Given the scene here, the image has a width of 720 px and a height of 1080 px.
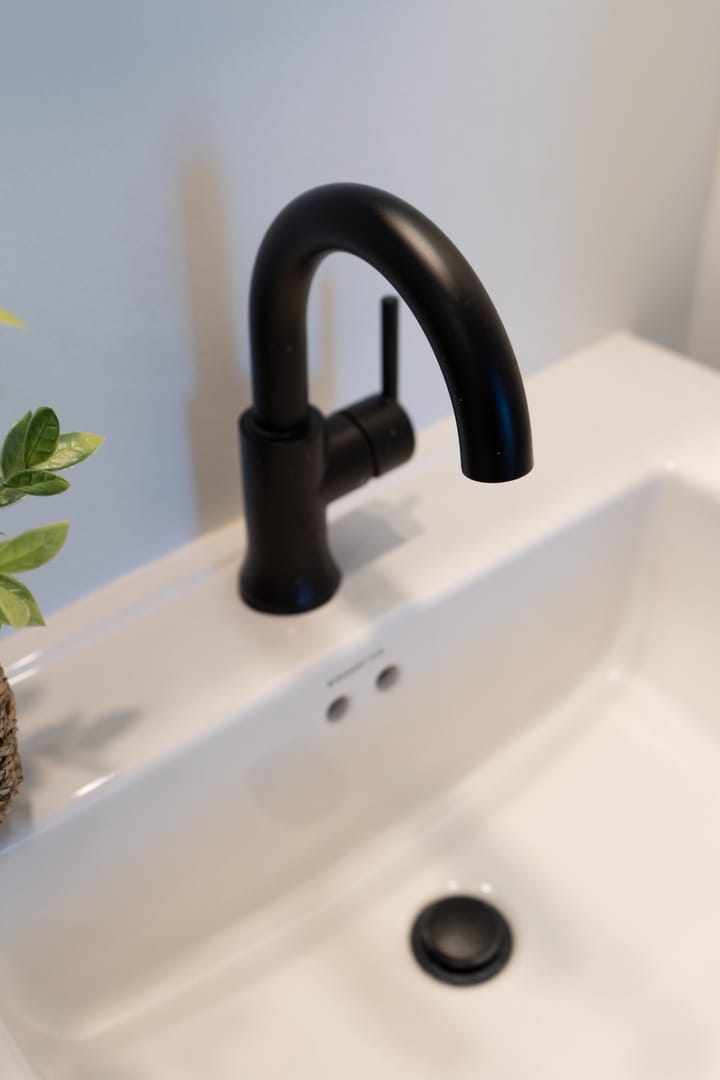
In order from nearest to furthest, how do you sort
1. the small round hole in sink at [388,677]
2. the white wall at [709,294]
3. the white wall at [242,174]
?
the white wall at [242,174] < the small round hole in sink at [388,677] < the white wall at [709,294]

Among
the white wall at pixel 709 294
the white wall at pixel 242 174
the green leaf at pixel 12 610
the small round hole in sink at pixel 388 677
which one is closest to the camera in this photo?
the green leaf at pixel 12 610

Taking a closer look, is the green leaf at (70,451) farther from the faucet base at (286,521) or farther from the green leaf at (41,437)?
the faucet base at (286,521)

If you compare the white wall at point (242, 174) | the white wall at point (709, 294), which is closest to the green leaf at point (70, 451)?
the white wall at point (242, 174)

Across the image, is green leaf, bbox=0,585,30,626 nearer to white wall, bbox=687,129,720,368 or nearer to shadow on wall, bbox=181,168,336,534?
shadow on wall, bbox=181,168,336,534

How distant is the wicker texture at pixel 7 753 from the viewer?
1.37 ft

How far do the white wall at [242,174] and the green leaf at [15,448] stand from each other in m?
0.11

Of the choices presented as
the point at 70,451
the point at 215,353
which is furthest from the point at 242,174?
the point at 70,451

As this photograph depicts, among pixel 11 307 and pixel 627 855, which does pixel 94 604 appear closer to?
pixel 11 307

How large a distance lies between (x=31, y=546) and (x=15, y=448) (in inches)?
1.4

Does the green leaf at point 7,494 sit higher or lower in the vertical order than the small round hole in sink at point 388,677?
higher

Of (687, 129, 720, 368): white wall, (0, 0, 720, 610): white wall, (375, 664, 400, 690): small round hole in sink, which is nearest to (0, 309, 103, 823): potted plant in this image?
(0, 0, 720, 610): white wall

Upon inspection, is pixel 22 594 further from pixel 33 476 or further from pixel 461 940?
pixel 461 940

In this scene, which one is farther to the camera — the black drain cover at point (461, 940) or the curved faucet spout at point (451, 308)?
the black drain cover at point (461, 940)

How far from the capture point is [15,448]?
39 cm
